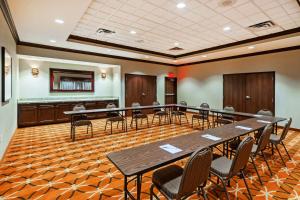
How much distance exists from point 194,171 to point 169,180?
38 cm

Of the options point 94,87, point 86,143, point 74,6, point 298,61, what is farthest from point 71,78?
point 298,61

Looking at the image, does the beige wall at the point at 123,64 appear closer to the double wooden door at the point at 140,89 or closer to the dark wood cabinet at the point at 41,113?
the double wooden door at the point at 140,89

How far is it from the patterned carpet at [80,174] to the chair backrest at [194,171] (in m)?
0.82

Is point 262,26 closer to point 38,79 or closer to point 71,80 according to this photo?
point 71,80

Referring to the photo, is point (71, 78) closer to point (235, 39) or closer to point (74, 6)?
point (74, 6)

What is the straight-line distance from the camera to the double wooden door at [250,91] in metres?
6.17

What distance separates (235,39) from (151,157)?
5.32 metres

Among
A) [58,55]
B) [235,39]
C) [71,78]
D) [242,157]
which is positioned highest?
[235,39]

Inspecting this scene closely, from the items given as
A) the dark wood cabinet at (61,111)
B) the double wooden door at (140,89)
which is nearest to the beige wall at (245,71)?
the double wooden door at (140,89)

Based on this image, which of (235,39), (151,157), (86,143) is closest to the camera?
(151,157)

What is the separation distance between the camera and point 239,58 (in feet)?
23.0

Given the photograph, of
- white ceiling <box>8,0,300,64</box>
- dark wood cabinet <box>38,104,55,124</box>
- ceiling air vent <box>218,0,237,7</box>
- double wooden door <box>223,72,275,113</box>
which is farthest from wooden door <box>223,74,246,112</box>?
dark wood cabinet <box>38,104,55,124</box>

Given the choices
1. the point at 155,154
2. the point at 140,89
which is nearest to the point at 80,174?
the point at 155,154

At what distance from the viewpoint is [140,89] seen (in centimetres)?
847
